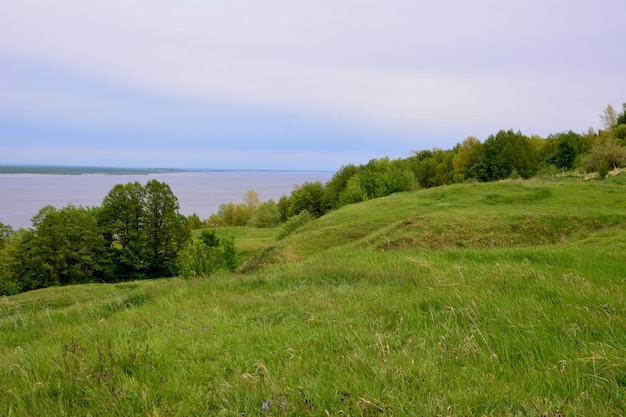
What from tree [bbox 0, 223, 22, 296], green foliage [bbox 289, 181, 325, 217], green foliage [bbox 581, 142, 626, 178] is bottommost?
tree [bbox 0, 223, 22, 296]

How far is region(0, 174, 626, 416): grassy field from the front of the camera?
92.6 inches

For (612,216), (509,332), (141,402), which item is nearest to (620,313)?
(509,332)

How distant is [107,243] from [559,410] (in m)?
46.5

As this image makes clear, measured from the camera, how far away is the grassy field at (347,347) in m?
2.35

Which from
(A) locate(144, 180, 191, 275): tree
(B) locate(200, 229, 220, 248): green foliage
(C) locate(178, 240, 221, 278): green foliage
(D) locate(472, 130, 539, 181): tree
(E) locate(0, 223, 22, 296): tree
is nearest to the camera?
(C) locate(178, 240, 221, 278): green foliage

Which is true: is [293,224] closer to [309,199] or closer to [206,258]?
[206,258]

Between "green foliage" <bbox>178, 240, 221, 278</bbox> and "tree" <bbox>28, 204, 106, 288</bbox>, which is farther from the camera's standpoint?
"tree" <bbox>28, 204, 106, 288</bbox>

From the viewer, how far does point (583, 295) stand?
4117mm

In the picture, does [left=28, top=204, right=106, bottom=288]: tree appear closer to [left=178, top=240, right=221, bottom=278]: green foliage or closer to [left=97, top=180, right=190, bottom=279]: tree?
[left=97, top=180, right=190, bottom=279]: tree

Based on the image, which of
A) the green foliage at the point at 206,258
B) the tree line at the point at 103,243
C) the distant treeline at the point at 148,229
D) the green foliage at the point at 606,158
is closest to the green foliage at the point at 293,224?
the distant treeline at the point at 148,229

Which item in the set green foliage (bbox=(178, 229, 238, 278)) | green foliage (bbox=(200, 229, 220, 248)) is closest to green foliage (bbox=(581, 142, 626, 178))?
green foliage (bbox=(178, 229, 238, 278))

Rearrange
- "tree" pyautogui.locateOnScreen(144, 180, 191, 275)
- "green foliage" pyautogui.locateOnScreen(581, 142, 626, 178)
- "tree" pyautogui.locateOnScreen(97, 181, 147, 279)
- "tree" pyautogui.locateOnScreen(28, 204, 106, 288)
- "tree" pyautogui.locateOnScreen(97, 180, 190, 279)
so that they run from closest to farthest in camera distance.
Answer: "green foliage" pyautogui.locateOnScreen(581, 142, 626, 178) < "tree" pyautogui.locateOnScreen(28, 204, 106, 288) < "tree" pyautogui.locateOnScreen(97, 181, 147, 279) < "tree" pyautogui.locateOnScreen(97, 180, 190, 279) < "tree" pyautogui.locateOnScreen(144, 180, 191, 275)

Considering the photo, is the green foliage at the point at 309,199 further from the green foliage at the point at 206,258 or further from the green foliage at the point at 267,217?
the green foliage at the point at 206,258

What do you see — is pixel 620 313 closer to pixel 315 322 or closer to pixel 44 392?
pixel 315 322
